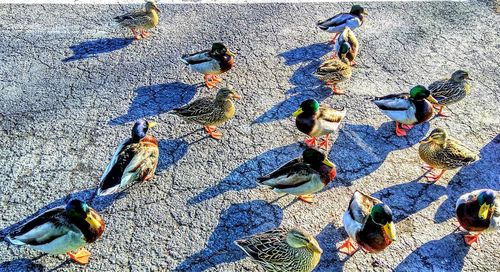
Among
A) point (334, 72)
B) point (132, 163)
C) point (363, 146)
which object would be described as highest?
point (334, 72)

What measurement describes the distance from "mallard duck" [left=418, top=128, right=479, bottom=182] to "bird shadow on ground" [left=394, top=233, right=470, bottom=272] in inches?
33.3

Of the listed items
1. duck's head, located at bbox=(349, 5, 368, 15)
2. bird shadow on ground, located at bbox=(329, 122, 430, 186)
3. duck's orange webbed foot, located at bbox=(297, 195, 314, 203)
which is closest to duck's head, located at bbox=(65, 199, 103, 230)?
duck's orange webbed foot, located at bbox=(297, 195, 314, 203)

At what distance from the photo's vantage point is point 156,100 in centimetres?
628

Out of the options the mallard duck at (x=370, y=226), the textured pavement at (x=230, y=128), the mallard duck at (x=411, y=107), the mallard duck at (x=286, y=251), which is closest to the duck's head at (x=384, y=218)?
the mallard duck at (x=370, y=226)

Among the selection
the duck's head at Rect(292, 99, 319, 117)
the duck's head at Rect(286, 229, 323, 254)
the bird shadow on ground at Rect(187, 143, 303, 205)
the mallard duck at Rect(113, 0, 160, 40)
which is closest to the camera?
the duck's head at Rect(286, 229, 323, 254)

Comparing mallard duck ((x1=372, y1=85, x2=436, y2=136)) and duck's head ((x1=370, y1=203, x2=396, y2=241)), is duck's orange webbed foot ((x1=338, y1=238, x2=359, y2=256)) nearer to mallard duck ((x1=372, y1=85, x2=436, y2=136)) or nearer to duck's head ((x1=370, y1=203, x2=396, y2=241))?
duck's head ((x1=370, y1=203, x2=396, y2=241))

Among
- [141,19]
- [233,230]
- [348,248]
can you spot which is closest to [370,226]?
[348,248]

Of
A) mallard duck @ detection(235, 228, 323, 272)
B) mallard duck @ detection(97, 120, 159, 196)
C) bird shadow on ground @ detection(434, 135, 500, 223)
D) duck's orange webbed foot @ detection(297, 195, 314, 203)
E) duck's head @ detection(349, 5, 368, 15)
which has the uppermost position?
duck's head @ detection(349, 5, 368, 15)

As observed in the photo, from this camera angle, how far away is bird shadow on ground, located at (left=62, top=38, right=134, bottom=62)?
23.0ft

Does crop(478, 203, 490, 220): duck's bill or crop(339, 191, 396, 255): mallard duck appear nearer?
crop(339, 191, 396, 255): mallard duck

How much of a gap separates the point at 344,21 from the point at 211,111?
123 inches

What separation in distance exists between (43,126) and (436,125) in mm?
5243

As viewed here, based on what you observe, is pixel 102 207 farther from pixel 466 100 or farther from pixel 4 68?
pixel 466 100

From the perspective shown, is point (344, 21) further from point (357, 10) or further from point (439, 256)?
point (439, 256)
